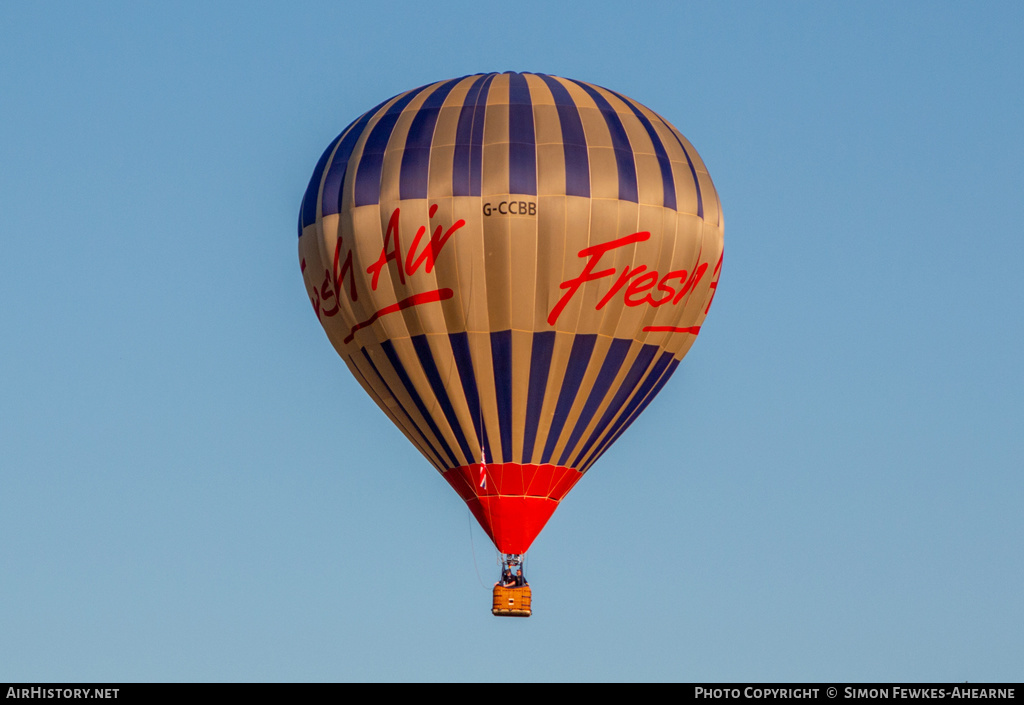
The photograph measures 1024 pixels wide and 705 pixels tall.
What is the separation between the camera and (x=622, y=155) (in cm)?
4025

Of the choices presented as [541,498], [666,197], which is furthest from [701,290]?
[541,498]

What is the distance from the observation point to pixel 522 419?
4028 cm

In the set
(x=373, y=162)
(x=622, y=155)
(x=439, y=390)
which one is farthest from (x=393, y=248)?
(x=622, y=155)

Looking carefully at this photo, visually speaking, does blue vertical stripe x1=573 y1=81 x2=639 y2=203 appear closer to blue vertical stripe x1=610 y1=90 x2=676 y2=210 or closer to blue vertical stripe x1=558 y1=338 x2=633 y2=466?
blue vertical stripe x1=610 y1=90 x2=676 y2=210

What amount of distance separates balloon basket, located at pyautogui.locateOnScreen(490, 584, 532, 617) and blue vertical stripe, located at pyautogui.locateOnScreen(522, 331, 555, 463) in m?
2.16

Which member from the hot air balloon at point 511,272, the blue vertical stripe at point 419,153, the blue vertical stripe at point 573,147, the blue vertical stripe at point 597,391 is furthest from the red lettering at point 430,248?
the blue vertical stripe at point 597,391

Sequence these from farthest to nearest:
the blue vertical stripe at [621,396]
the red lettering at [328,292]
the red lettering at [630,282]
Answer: the red lettering at [328,292] → the blue vertical stripe at [621,396] → the red lettering at [630,282]

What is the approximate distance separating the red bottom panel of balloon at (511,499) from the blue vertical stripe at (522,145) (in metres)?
4.56

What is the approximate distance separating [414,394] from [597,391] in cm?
301

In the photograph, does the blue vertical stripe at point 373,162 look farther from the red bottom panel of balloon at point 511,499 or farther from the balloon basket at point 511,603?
the balloon basket at point 511,603

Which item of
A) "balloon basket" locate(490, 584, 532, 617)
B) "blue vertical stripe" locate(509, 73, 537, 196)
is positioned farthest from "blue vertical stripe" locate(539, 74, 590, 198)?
"balloon basket" locate(490, 584, 532, 617)

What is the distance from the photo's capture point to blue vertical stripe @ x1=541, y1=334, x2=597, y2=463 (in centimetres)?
4019

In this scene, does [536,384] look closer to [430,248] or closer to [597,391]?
[597,391]

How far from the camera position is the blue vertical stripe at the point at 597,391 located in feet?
133
